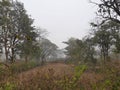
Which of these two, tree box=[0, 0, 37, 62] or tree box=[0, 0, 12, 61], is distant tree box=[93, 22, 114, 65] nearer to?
tree box=[0, 0, 37, 62]

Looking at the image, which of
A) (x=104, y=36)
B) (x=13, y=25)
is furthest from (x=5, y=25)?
(x=104, y=36)

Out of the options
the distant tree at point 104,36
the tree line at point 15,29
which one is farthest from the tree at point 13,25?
the distant tree at point 104,36

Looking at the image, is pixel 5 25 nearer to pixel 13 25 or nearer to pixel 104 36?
pixel 13 25

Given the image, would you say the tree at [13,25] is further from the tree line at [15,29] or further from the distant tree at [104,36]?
the distant tree at [104,36]

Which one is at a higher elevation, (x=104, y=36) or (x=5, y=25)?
(x=5, y=25)

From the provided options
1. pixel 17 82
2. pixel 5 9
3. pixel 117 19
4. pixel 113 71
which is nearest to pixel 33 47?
pixel 5 9

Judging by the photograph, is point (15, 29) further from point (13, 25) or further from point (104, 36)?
point (104, 36)

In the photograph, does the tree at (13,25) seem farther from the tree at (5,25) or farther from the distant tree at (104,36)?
the distant tree at (104,36)

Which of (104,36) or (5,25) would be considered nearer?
(5,25)

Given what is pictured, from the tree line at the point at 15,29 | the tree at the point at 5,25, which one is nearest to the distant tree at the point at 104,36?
the tree line at the point at 15,29

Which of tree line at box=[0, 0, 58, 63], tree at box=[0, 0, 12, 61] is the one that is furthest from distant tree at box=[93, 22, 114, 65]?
tree at box=[0, 0, 12, 61]

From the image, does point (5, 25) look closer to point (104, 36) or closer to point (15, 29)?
point (15, 29)

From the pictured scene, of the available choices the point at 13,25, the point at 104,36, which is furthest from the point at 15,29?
the point at 104,36

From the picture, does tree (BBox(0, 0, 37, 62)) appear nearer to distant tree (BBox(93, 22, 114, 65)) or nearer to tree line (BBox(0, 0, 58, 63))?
tree line (BBox(0, 0, 58, 63))
